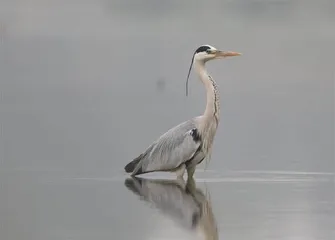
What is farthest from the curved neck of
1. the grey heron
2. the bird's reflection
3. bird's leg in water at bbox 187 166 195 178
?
the bird's reflection

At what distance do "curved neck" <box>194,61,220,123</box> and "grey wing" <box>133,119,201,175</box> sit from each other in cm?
21

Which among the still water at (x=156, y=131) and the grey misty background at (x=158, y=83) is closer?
the still water at (x=156, y=131)

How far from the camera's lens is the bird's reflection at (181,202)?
8.80 meters

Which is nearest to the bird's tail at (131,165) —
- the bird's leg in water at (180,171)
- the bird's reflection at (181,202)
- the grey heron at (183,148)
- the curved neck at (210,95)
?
the grey heron at (183,148)

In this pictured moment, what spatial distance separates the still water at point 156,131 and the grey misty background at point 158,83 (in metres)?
0.04

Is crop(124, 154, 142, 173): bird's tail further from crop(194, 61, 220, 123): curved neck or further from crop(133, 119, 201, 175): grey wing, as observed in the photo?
crop(194, 61, 220, 123): curved neck

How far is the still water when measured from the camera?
915 centimetres

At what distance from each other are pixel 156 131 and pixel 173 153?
3.91 meters

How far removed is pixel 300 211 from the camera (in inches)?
369

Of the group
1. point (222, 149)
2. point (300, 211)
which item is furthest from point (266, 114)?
point (300, 211)

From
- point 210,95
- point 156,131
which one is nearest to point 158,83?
point 156,131

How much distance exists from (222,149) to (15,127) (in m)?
3.26

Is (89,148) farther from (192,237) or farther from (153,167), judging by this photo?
(192,237)

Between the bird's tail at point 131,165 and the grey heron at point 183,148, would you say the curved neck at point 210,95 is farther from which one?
the bird's tail at point 131,165
